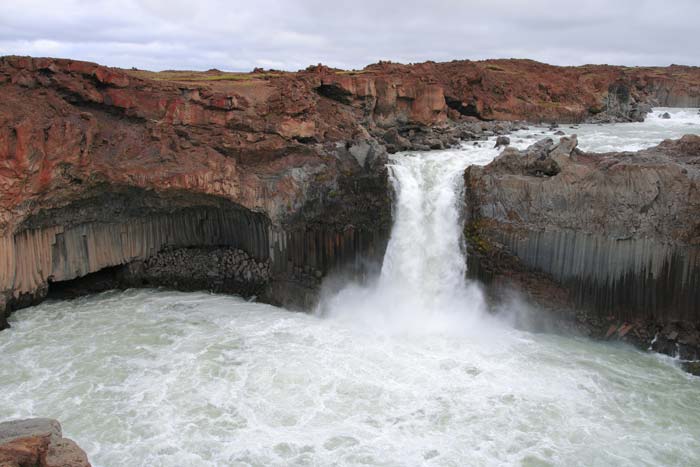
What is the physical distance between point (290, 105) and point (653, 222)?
1279 centimetres

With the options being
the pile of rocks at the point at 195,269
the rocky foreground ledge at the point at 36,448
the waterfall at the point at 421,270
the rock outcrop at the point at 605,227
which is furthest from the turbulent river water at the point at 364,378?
the rocky foreground ledge at the point at 36,448

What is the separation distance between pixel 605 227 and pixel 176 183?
1390cm

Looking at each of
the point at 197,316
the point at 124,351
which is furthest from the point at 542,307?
the point at 124,351

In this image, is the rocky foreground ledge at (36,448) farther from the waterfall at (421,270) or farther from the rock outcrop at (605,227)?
the rock outcrop at (605,227)

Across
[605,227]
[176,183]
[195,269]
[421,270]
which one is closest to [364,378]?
[421,270]

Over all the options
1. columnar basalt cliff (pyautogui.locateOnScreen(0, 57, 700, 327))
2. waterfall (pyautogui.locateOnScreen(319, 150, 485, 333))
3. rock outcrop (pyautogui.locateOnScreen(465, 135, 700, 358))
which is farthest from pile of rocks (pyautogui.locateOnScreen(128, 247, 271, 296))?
rock outcrop (pyautogui.locateOnScreen(465, 135, 700, 358))

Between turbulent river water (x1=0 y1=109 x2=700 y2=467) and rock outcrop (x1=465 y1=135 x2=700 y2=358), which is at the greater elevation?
rock outcrop (x1=465 y1=135 x2=700 y2=358)

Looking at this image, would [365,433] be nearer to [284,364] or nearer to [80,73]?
[284,364]

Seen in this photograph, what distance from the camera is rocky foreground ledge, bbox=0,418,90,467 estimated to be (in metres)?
7.65

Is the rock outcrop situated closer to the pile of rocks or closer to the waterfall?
the waterfall

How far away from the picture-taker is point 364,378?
603 inches

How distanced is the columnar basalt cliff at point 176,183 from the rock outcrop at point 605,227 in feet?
13.5

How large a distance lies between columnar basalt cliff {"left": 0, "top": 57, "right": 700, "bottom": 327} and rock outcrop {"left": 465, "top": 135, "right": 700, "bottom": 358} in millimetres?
4111

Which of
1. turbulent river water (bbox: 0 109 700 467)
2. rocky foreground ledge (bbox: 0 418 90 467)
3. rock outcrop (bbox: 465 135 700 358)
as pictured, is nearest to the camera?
rocky foreground ledge (bbox: 0 418 90 467)
